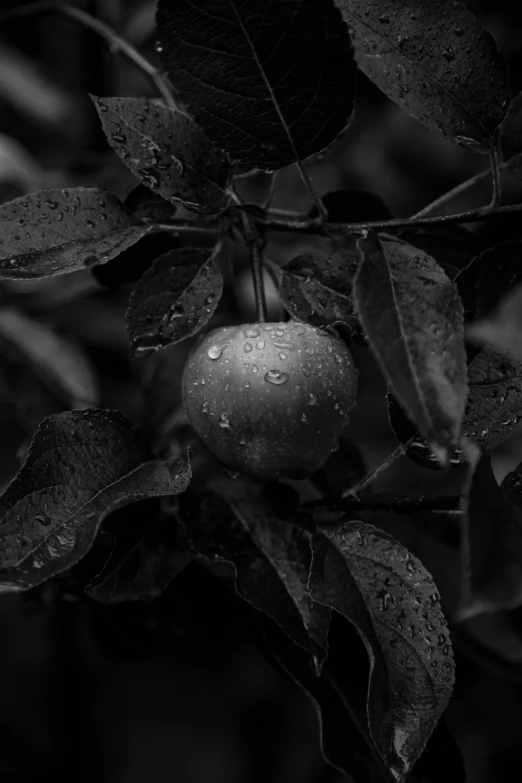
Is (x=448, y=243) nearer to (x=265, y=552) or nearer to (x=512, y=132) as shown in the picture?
(x=512, y=132)

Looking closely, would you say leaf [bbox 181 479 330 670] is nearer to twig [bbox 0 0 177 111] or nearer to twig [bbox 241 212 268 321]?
twig [bbox 241 212 268 321]

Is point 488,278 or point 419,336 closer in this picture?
point 419,336

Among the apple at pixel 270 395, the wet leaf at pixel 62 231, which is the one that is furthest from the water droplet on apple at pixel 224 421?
the wet leaf at pixel 62 231

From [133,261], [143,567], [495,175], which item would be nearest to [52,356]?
[133,261]

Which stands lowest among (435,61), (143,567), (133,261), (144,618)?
(144,618)

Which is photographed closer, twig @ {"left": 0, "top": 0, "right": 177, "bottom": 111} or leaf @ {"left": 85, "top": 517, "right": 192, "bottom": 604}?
leaf @ {"left": 85, "top": 517, "right": 192, "bottom": 604}

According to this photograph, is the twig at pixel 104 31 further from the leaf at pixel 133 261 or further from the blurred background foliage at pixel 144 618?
the leaf at pixel 133 261

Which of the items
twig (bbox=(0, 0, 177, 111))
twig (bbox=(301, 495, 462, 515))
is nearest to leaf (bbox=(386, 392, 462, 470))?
twig (bbox=(301, 495, 462, 515))
